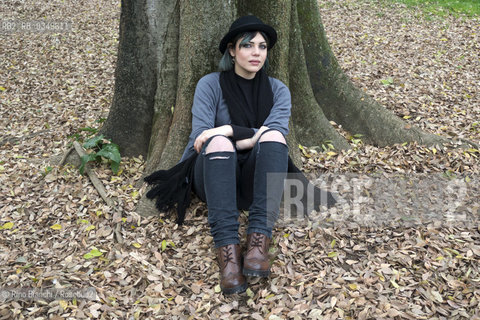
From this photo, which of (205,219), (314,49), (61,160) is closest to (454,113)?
(314,49)

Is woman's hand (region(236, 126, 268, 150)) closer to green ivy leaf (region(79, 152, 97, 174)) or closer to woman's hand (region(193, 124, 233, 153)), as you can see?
woman's hand (region(193, 124, 233, 153))

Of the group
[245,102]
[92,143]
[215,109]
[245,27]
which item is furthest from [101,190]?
[245,27]

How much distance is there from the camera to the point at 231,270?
294cm

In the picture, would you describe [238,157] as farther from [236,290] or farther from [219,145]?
[236,290]

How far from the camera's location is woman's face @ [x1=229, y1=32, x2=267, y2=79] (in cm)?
332

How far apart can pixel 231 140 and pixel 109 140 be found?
167cm

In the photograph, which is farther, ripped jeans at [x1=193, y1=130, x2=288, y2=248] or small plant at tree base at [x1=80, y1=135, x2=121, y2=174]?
small plant at tree base at [x1=80, y1=135, x2=121, y2=174]

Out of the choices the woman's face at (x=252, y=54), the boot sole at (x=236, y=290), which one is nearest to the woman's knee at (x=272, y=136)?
the woman's face at (x=252, y=54)

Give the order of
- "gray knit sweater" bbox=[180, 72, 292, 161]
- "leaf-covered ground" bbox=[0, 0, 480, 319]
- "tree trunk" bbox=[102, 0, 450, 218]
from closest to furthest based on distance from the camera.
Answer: "leaf-covered ground" bbox=[0, 0, 480, 319] → "gray knit sweater" bbox=[180, 72, 292, 161] → "tree trunk" bbox=[102, 0, 450, 218]

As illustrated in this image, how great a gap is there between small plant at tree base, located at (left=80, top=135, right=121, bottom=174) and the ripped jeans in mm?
1347

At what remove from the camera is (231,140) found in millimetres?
3322

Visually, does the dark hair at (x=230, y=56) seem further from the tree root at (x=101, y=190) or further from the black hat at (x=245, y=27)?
the tree root at (x=101, y=190)

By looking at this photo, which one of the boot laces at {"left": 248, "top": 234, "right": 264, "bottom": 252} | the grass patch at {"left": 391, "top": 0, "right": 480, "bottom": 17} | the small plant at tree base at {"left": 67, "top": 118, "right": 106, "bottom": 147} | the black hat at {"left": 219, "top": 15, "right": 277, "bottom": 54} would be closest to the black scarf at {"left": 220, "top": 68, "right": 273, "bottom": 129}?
the black hat at {"left": 219, "top": 15, "right": 277, "bottom": 54}

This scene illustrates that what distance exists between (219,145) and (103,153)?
1.61 m
